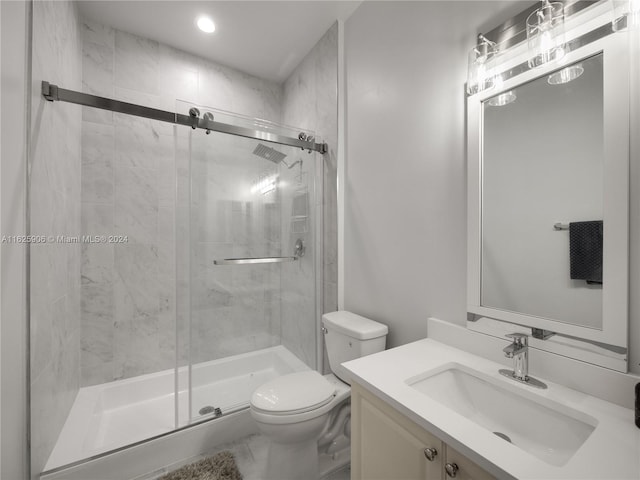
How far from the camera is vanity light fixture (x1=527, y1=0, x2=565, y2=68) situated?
2.83 feet

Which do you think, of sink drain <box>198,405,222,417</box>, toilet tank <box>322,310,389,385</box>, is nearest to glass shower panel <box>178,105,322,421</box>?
sink drain <box>198,405,222,417</box>

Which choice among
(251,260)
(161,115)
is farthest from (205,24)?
(251,260)

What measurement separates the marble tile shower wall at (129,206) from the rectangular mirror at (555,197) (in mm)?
1392

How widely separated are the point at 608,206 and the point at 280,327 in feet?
6.10

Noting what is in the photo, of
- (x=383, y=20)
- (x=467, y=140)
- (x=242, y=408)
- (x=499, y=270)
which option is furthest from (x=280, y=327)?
(x=383, y=20)

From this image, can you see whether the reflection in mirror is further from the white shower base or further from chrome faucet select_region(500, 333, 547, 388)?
the white shower base

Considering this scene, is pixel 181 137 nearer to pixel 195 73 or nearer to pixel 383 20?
pixel 195 73

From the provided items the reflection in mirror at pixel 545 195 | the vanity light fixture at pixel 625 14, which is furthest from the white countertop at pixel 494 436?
the vanity light fixture at pixel 625 14

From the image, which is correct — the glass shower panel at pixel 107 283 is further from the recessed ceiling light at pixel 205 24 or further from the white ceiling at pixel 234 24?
the recessed ceiling light at pixel 205 24

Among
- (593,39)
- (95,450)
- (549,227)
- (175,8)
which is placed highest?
(175,8)

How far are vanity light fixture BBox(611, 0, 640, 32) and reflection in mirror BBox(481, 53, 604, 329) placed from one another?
0.08 m

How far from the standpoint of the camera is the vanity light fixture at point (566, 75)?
0.84 meters

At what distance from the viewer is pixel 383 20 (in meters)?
1.55

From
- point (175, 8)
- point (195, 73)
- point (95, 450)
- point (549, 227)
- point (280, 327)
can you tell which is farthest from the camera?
point (195, 73)
